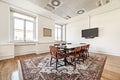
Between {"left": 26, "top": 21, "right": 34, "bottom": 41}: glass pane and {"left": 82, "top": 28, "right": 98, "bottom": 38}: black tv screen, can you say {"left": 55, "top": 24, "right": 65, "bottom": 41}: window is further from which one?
{"left": 26, "top": 21, "right": 34, "bottom": 41}: glass pane

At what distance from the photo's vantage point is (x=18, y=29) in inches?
193

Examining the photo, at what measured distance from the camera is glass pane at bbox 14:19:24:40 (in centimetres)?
477

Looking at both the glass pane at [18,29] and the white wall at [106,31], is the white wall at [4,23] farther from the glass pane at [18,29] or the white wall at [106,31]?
the white wall at [106,31]

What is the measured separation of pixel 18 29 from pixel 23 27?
0.37 metres

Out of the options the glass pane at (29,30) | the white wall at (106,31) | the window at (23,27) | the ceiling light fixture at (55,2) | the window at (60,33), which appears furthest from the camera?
the window at (60,33)

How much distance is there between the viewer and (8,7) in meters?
4.11

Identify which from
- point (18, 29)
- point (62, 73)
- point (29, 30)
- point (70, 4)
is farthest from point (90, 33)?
point (18, 29)

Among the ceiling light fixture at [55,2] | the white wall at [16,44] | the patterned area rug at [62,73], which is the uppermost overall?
the ceiling light fixture at [55,2]

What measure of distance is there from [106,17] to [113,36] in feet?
4.49

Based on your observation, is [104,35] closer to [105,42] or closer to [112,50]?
[105,42]

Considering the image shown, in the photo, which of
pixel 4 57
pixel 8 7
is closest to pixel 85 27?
pixel 8 7

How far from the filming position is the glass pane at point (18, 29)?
4.77 m

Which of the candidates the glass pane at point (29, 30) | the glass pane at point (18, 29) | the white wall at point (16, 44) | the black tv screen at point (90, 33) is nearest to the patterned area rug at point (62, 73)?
the white wall at point (16, 44)

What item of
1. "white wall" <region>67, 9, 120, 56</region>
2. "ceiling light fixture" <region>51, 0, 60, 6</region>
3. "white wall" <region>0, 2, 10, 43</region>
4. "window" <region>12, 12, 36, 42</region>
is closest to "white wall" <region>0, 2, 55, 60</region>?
"white wall" <region>0, 2, 10, 43</region>
